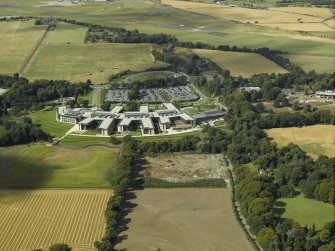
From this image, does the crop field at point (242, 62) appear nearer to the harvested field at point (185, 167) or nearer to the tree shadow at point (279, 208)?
the harvested field at point (185, 167)

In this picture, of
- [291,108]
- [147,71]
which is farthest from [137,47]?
[291,108]

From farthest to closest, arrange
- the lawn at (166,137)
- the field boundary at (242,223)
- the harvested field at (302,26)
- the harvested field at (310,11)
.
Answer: the harvested field at (310,11)
the harvested field at (302,26)
the lawn at (166,137)
the field boundary at (242,223)

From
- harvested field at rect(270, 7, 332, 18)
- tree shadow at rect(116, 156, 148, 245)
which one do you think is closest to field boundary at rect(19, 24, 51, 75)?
tree shadow at rect(116, 156, 148, 245)

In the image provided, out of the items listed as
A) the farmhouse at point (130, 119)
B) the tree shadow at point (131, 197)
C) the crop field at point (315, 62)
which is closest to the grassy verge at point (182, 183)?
the tree shadow at point (131, 197)

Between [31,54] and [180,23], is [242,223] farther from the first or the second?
[180,23]

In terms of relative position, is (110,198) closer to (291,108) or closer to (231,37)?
(291,108)

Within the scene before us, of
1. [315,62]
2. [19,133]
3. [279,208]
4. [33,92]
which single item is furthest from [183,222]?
[315,62]
